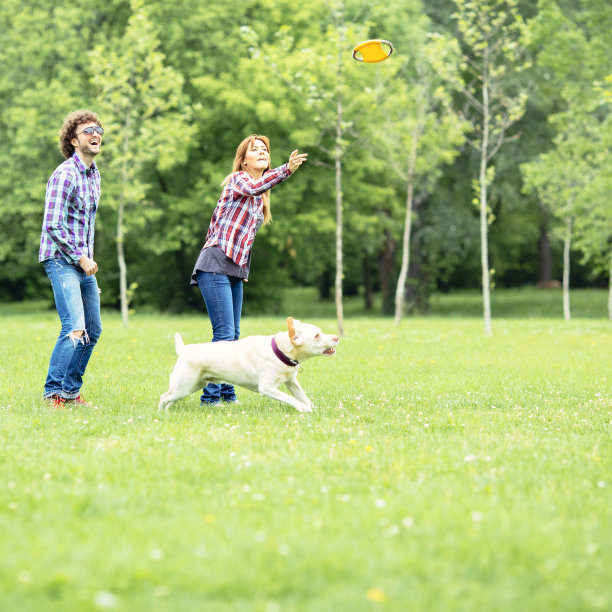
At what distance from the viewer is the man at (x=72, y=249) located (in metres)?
7.23

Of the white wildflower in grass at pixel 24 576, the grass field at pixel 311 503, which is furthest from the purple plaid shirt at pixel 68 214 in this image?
the white wildflower in grass at pixel 24 576

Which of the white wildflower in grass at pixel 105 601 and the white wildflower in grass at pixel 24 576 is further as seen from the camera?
the white wildflower in grass at pixel 24 576

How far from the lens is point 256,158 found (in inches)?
300

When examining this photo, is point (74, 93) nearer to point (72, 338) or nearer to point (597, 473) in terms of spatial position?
point (72, 338)

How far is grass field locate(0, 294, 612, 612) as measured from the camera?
3.30 metres

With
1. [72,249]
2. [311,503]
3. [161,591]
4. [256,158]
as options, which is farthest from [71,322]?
[161,591]

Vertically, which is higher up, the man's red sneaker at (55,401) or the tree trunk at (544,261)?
the tree trunk at (544,261)

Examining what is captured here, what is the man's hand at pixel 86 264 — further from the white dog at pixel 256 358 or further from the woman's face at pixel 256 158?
the woman's face at pixel 256 158

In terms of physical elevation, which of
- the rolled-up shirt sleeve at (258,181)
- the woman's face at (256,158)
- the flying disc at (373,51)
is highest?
the flying disc at (373,51)

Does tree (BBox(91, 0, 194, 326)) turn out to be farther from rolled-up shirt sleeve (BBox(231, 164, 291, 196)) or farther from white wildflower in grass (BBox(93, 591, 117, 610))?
white wildflower in grass (BBox(93, 591, 117, 610))

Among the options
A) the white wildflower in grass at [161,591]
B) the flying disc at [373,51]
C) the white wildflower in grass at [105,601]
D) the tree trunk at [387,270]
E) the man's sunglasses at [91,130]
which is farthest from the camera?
the tree trunk at [387,270]

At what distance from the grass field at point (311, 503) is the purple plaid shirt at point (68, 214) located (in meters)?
1.46

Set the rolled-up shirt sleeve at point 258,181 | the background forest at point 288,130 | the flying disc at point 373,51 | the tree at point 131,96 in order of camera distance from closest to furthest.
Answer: the rolled-up shirt sleeve at point 258,181 → the flying disc at point 373,51 → the tree at point 131,96 → the background forest at point 288,130

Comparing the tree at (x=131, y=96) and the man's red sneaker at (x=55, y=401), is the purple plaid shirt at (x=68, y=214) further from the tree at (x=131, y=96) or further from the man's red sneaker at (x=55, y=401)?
the tree at (x=131, y=96)
